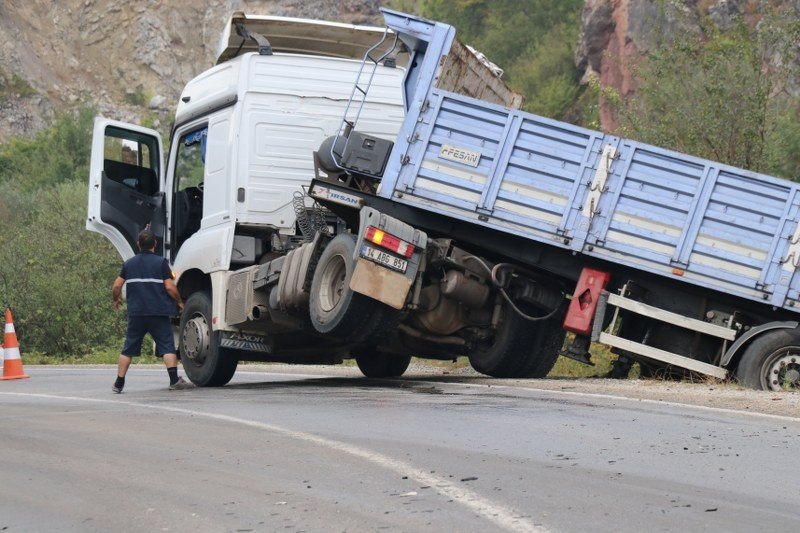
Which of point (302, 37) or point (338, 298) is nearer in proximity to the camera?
point (338, 298)

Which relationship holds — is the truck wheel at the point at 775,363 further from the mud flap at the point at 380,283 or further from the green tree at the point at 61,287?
the green tree at the point at 61,287

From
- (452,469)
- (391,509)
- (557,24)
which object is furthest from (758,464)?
(557,24)

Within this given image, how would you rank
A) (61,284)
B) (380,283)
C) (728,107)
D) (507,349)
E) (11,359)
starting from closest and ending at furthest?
(380,283)
(507,349)
(11,359)
(728,107)
(61,284)

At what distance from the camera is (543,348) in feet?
43.3

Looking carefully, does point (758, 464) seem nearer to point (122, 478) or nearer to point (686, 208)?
point (122, 478)

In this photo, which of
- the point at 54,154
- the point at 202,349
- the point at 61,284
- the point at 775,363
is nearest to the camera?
the point at 775,363

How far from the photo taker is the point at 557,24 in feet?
212

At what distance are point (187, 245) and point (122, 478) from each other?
7.69 m

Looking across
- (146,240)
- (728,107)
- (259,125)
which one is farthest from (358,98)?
(728,107)

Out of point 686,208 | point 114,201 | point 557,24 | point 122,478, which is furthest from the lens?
point 557,24

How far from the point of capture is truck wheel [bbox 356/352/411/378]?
15406mm

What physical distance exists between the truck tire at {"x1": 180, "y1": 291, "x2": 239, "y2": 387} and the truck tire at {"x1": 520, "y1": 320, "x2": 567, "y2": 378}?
Answer: 303cm

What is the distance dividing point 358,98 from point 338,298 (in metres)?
2.28

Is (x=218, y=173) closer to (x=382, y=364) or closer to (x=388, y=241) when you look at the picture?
(x=388, y=241)
